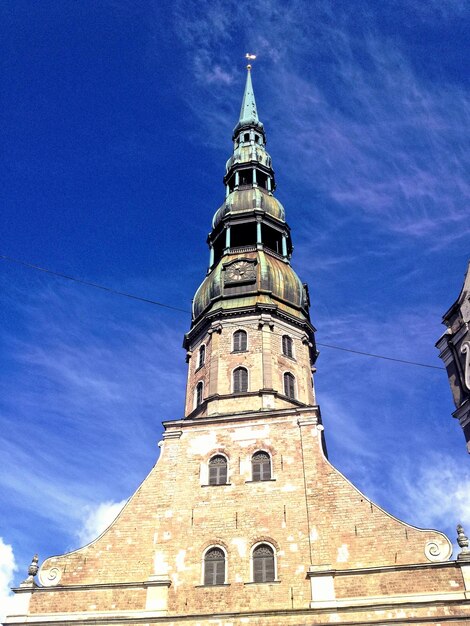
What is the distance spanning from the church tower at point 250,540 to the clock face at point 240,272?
2.70 m

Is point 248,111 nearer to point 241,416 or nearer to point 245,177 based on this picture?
point 245,177

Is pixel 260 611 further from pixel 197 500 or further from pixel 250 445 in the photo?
pixel 250 445

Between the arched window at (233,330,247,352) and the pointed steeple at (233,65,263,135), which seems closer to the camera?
the arched window at (233,330,247,352)

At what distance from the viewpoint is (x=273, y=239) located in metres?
32.7

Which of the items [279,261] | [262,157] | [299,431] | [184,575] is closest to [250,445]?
[299,431]

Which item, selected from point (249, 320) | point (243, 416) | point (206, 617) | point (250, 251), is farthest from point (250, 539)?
point (250, 251)

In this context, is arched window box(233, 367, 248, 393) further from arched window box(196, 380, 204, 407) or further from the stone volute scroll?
the stone volute scroll

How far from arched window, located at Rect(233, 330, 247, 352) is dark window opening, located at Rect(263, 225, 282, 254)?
680 centimetres

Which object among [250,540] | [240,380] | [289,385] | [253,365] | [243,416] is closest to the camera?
[250,540]

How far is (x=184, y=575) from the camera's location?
20.1m

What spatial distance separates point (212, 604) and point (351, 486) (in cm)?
607

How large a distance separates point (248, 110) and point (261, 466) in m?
28.0

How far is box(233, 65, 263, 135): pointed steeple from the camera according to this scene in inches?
1602

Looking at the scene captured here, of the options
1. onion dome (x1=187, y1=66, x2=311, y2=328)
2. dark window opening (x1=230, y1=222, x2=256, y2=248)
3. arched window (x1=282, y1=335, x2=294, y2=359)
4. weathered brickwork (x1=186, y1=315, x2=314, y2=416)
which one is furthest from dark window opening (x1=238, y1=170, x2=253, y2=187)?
arched window (x1=282, y1=335, x2=294, y2=359)
